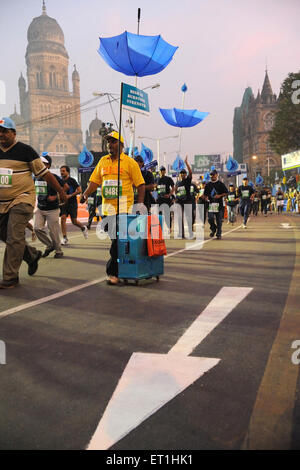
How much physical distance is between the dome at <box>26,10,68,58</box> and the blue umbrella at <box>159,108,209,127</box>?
143 metres

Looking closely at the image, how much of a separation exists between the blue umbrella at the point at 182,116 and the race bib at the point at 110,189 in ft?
35.5

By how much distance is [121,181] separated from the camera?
6410mm

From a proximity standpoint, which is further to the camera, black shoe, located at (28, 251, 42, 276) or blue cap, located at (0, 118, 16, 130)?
black shoe, located at (28, 251, 42, 276)

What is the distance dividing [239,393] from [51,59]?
159m

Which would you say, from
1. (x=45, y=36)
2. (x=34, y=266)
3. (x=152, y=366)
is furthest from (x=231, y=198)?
(x=45, y=36)

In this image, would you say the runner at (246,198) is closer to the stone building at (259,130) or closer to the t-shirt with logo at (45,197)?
the t-shirt with logo at (45,197)

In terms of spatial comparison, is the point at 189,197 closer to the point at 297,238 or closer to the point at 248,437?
the point at 297,238

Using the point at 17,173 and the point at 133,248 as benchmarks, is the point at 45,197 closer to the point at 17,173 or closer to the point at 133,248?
the point at 17,173

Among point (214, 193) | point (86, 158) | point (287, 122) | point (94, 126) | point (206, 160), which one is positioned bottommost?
point (214, 193)

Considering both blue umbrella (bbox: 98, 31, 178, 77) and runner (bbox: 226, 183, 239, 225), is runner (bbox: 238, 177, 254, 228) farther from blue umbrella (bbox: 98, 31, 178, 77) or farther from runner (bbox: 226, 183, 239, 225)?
blue umbrella (bbox: 98, 31, 178, 77)

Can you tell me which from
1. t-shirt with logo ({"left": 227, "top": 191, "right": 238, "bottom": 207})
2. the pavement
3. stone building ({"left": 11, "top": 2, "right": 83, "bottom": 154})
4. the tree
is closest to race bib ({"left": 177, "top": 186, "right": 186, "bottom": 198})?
the pavement

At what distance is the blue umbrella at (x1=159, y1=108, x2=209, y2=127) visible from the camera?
16.6 m

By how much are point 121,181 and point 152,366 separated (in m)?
3.66

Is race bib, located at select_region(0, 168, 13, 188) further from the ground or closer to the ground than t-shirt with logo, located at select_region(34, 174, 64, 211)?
further from the ground
